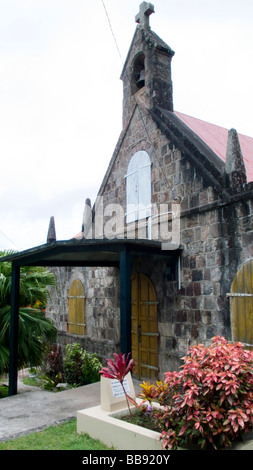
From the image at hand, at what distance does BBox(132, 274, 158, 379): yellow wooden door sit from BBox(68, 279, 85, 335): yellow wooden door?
2.42 meters

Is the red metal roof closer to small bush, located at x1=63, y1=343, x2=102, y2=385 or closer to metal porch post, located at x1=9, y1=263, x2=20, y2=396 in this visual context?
metal porch post, located at x1=9, y1=263, x2=20, y2=396

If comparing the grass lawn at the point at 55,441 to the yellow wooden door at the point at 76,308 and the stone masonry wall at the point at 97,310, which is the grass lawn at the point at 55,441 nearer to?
the stone masonry wall at the point at 97,310

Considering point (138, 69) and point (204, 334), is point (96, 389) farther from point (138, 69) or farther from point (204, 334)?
point (138, 69)

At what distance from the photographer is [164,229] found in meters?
8.01

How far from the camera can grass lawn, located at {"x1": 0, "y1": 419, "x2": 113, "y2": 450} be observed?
15.4 feet

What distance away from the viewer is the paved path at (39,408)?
554 centimetres

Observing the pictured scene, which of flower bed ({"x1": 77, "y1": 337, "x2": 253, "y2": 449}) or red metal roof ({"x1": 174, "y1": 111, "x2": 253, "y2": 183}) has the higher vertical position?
red metal roof ({"x1": 174, "y1": 111, "x2": 253, "y2": 183})

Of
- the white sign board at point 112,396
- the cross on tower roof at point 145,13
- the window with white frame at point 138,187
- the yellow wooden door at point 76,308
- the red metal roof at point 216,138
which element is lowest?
the white sign board at point 112,396

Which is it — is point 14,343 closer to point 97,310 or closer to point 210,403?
point 97,310

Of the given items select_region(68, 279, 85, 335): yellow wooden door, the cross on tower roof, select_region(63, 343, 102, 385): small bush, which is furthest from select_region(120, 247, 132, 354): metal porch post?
the cross on tower roof

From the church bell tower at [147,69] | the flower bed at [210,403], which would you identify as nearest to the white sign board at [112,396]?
the flower bed at [210,403]

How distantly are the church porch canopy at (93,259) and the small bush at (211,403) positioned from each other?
2.24 meters
